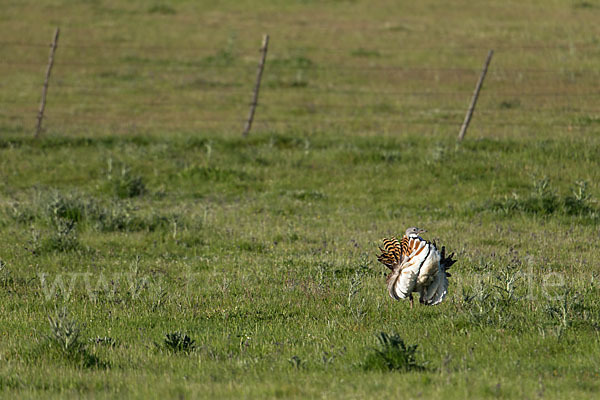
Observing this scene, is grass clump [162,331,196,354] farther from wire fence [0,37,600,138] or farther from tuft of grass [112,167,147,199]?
wire fence [0,37,600,138]

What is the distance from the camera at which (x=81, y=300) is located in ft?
24.2

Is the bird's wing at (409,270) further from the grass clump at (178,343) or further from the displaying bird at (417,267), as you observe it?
the grass clump at (178,343)

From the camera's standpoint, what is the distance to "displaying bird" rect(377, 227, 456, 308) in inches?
238

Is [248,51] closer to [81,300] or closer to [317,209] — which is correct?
[317,209]

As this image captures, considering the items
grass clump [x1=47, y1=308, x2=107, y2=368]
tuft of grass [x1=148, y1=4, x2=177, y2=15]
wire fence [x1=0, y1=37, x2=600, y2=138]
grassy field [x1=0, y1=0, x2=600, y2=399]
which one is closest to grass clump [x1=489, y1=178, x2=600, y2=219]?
grassy field [x1=0, y1=0, x2=600, y2=399]

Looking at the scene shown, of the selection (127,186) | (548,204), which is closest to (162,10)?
(127,186)

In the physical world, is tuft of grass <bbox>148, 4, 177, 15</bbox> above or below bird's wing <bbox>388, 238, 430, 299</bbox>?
below

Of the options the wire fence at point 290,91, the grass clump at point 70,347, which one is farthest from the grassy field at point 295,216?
the wire fence at point 290,91

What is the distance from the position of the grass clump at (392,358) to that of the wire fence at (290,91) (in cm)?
1448

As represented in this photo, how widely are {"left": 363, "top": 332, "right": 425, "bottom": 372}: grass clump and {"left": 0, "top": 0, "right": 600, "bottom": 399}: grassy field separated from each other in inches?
0.6

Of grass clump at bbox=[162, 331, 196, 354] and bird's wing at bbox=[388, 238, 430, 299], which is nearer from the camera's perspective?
grass clump at bbox=[162, 331, 196, 354]

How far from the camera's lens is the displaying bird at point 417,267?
605cm

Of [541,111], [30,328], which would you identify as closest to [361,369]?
[30,328]

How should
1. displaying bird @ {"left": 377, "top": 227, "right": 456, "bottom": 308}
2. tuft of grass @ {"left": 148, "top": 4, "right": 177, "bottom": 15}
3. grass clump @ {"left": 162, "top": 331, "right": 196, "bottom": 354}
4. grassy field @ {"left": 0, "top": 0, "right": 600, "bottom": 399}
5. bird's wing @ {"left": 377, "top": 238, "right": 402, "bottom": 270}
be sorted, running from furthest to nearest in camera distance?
tuft of grass @ {"left": 148, "top": 4, "right": 177, "bottom": 15}, bird's wing @ {"left": 377, "top": 238, "right": 402, "bottom": 270}, displaying bird @ {"left": 377, "top": 227, "right": 456, "bottom": 308}, grass clump @ {"left": 162, "top": 331, "right": 196, "bottom": 354}, grassy field @ {"left": 0, "top": 0, "right": 600, "bottom": 399}
